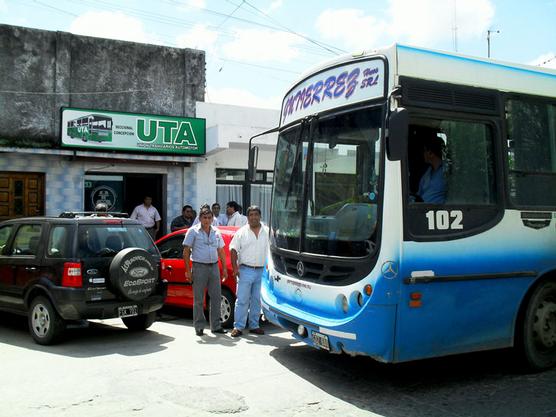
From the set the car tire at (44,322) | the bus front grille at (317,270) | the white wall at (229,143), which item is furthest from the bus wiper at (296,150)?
the white wall at (229,143)

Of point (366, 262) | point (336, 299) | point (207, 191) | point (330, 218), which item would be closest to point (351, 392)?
point (336, 299)

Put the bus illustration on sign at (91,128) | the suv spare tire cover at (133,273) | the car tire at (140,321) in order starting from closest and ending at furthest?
the suv spare tire cover at (133,273), the car tire at (140,321), the bus illustration on sign at (91,128)

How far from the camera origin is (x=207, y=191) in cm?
1631

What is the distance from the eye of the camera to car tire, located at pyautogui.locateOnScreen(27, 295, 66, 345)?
742 centimetres

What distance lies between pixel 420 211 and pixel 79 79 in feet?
39.1

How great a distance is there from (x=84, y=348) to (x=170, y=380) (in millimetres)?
2035

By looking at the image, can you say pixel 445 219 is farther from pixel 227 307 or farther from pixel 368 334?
pixel 227 307

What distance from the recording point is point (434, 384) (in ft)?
19.0

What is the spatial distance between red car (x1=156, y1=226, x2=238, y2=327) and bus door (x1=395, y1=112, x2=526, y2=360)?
399 centimetres

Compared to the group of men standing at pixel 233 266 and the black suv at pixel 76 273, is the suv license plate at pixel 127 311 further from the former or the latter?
the group of men standing at pixel 233 266

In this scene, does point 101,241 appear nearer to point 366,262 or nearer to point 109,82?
point 366,262

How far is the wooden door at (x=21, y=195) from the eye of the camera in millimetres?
13703

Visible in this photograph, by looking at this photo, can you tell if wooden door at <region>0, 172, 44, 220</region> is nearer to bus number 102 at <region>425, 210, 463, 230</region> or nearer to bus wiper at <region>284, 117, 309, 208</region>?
bus wiper at <region>284, 117, 309, 208</region>

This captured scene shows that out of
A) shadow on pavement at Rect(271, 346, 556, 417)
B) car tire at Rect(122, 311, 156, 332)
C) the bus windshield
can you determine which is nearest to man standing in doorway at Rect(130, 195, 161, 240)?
car tire at Rect(122, 311, 156, 332)
